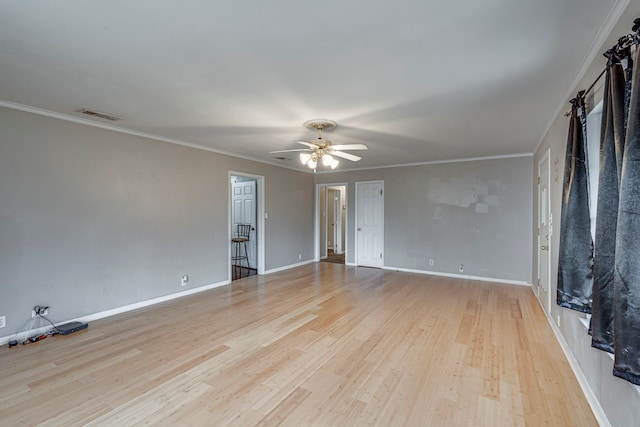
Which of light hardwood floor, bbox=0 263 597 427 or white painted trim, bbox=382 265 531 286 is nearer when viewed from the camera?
light hardwood floor, bbox=0 263 597 427

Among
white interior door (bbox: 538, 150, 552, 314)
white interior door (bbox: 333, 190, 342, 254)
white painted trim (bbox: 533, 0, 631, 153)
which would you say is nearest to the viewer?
white painted trim (bbox: 533, 0, 631, 153)

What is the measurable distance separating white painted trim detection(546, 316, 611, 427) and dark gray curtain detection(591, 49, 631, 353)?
0.68 meters

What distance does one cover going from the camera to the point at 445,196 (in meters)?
5.97

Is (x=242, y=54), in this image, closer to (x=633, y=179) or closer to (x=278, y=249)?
(x=633, y=179)

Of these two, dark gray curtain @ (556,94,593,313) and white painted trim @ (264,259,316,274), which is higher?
dark gray curtain @ (556,94,593,313)

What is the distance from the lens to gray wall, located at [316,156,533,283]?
17.4 ft

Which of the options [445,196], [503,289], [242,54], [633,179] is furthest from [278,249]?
[633,179]

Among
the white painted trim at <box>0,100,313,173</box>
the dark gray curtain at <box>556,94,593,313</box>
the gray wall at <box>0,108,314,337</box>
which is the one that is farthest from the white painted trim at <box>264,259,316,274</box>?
the dark gray curtain at <box>556,94,593,313</box>

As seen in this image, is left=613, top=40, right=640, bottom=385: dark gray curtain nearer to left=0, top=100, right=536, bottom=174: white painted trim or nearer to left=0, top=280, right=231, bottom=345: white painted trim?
left=0, top=100, right=536, bottom=174: white painted trim

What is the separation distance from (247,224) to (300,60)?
Answer: 5059mm

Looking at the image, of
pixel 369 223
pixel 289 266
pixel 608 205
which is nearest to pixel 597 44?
pixel 608 205

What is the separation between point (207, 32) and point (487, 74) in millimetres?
2139

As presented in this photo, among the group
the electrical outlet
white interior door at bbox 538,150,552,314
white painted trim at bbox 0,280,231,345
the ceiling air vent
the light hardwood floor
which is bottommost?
the light hardwood floor

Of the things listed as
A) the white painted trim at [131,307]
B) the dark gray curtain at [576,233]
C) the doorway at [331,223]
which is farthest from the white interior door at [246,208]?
the dark gray curtain at [576,233]
